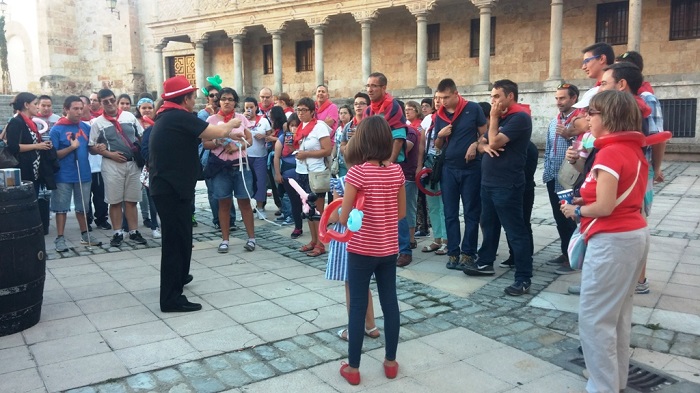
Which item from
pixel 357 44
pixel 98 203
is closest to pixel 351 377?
pixel 98 203

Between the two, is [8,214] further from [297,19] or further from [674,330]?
[297,19]

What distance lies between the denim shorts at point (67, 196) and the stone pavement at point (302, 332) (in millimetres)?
888

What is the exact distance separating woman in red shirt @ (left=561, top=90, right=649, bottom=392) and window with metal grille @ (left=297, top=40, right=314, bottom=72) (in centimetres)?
2674

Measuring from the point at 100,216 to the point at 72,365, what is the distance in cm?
590

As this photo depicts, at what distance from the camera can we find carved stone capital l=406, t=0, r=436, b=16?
22062 millimetres

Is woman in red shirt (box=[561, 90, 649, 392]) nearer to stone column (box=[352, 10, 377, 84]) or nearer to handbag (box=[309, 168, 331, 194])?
handbag (box=[309, 168, 331, 194])

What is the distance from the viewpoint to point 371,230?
11.8 ft

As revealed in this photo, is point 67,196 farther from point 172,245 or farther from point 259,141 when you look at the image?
point 172,245

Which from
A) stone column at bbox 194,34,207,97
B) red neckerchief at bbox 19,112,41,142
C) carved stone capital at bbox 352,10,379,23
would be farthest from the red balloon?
stone column at bbox 194,34,207,97

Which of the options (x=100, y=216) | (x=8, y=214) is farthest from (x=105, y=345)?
(x=100, y=216)

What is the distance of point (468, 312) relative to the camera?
16.6 feet

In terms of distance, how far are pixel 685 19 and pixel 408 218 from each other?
17854mm

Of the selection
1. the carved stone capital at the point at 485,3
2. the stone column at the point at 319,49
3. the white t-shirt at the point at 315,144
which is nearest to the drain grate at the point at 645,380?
the white t-shirt at the point at 315,144

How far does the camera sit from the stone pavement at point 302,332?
373 centimetres
